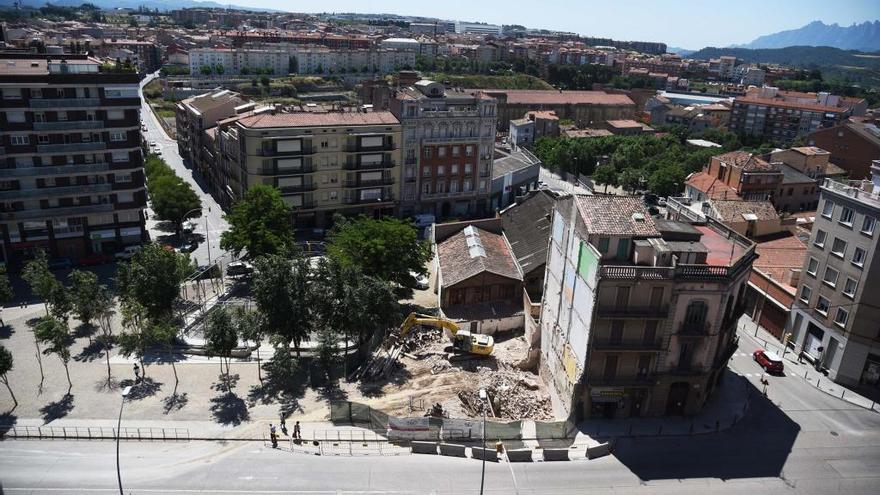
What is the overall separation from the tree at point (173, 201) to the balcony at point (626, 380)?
54256 millimetres

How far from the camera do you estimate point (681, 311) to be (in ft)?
127

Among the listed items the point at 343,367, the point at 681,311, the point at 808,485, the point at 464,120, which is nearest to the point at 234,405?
the point at 343,367

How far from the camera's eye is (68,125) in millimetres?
61000

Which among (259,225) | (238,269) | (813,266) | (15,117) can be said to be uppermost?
(15,117)

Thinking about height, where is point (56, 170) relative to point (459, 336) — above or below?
above

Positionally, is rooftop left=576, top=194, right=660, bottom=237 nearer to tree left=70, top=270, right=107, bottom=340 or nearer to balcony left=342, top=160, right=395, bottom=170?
tree left=70, top=270, right=107, bottom=340

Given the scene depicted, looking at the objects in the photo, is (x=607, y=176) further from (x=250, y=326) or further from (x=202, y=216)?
(x=250, y=326)

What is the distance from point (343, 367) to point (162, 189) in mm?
42050

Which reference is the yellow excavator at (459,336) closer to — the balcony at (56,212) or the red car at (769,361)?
the red car at (769,361)

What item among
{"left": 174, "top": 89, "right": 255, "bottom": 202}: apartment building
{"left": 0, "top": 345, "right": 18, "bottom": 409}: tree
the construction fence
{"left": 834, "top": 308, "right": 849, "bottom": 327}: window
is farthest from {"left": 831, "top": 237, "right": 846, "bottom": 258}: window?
{"left": 174, "top": 89, "right": 255, "bottom": 202}: apartment building

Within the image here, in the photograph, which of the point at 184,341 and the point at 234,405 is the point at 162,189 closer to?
the point at 184,341

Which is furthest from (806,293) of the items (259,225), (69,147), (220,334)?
(69,147)

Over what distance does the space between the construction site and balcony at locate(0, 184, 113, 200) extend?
3754 centimetres

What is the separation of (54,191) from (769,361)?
68.9m
